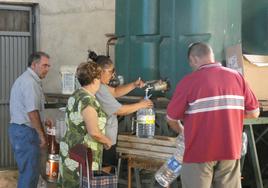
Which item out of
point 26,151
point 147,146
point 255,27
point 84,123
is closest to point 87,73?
point 84,123

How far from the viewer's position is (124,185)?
6.73 m

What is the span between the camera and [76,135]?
5.50 m

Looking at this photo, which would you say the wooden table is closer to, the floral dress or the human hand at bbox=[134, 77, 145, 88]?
the floral dress

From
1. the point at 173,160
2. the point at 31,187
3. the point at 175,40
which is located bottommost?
the point at 31,187

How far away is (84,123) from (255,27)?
273 centimetres

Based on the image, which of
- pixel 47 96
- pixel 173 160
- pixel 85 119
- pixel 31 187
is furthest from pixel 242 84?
pixel 47 96

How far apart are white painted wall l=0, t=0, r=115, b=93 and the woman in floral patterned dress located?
268 centimetres

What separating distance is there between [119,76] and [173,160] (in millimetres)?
2013

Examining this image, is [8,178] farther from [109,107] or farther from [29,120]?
[109,107]

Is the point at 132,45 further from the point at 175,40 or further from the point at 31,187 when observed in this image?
the point at 31,187

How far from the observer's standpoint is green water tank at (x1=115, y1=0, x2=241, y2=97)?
20.7 feet

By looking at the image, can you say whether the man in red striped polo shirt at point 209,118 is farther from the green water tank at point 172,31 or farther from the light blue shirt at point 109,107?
the green water tank at point 172,31

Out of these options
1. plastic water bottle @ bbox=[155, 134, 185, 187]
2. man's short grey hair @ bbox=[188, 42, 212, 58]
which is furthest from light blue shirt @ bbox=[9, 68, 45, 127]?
man's short grey hair @ bbox=[188, 42, 212, 58]

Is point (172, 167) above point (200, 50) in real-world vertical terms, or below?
below
